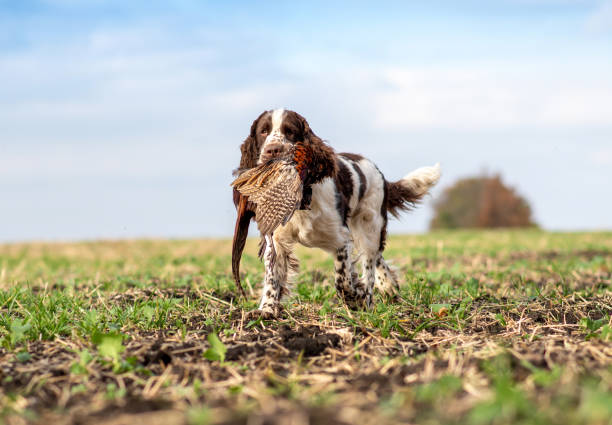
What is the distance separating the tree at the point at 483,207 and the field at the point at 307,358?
2702 centimetres

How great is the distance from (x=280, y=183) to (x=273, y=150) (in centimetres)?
50

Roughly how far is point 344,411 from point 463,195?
3219cm

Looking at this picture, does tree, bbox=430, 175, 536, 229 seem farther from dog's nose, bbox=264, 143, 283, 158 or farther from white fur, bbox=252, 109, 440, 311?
dog's nose, bbox=264, 143, 283, 158

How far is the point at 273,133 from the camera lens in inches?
190

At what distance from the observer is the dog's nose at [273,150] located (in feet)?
15.1

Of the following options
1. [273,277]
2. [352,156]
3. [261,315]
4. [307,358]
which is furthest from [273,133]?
[307,358]

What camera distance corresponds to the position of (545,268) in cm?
854

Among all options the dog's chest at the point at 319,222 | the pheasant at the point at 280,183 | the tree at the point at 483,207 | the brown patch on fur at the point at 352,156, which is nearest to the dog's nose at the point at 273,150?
the pheasant at the point at 280,183

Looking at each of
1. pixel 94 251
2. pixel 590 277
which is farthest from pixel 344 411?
pixel 94 251

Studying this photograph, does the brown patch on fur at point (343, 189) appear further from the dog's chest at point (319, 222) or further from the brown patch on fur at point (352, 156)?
the brown patch on fur at point (352, 156)

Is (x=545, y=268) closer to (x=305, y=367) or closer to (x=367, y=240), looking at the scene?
(x=367, y=240)

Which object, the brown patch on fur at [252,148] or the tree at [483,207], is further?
the tree at [483,207]

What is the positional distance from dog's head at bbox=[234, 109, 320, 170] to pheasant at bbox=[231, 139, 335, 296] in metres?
0.10

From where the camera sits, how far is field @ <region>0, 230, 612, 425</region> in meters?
2.41
